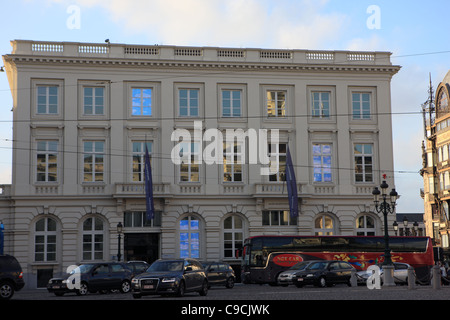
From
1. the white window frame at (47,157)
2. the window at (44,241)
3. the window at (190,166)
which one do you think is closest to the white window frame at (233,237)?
the window at (190,166)

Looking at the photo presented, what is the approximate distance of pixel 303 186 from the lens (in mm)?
54781

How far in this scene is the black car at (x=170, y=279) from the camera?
1117 inches

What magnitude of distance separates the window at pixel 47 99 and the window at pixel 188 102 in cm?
912

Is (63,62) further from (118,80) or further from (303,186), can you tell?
(303,186)

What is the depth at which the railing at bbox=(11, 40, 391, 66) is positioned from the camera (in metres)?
53.2

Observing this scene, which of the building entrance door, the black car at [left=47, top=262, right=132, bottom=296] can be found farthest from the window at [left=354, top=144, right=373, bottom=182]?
the black car at [left=47, top=262, right=132, bottom=296]

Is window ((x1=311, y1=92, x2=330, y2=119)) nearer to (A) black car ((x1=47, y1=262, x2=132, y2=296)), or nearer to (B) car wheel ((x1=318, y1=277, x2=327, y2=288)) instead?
(B) car wheel ((x1=318, y1=277, x2=327, y2=288))

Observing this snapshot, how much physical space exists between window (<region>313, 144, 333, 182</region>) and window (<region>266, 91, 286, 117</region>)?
3.69m

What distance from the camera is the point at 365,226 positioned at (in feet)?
183

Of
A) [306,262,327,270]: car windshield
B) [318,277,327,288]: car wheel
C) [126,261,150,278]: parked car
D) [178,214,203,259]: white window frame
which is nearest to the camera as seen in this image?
[126,261,150,278]: parked car

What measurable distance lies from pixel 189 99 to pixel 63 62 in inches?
378
